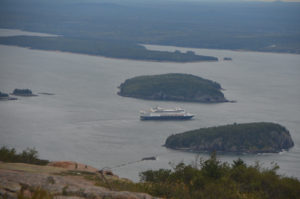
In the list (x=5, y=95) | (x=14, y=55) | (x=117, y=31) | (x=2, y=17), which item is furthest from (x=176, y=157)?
(x=117, y=31)

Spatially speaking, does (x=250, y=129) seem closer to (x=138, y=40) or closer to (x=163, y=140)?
(x=163, y=140)

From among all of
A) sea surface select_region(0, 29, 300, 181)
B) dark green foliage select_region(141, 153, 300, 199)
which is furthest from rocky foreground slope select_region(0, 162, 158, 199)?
sea surface select_region(0, 29, 300, 181)

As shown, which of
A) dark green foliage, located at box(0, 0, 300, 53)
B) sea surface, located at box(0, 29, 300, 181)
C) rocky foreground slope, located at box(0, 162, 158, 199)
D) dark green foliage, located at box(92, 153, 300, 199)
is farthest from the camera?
dark green foliage, located at box(0, 0, 300, 53)

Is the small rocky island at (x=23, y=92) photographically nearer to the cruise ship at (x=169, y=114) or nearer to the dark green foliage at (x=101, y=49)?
the cruise ship at (x=169, y=114)

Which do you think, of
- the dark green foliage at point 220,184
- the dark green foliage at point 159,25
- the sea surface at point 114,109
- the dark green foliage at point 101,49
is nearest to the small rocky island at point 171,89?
the sea surface at point 114,109

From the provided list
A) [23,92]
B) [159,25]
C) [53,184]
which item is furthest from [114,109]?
[159,25]

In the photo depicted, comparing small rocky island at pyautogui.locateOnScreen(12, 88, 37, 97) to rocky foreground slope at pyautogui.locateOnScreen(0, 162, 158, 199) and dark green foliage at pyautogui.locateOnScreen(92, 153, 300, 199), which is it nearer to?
dark green foliage at pyautogui.locateOnScreen(92, 153, 300, 199)

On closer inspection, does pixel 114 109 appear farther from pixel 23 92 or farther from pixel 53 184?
pixel 53 184
